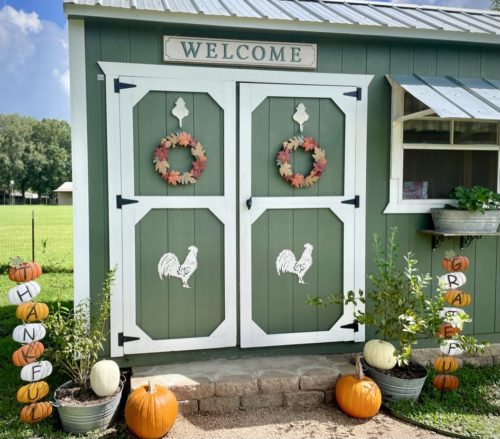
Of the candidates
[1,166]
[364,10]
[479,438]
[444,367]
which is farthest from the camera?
[1,166]

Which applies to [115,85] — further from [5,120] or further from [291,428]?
[5,120]

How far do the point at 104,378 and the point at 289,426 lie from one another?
1.25 metres

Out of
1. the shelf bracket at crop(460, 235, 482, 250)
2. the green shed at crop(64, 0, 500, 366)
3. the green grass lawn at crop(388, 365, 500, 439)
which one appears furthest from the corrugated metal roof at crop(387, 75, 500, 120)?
the green grass lawn at crop(388, 365, 500, 439)

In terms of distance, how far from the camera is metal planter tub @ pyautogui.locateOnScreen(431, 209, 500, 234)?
144 inches

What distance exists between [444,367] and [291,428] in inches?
49.2

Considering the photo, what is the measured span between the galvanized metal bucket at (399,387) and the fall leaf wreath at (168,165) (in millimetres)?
2018

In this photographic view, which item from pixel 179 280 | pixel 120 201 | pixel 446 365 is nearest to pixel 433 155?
pixel 446 365

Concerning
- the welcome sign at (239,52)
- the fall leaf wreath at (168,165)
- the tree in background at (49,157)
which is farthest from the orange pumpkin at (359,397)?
the tree in background at (49,157)

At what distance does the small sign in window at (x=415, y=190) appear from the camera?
12.9 ft

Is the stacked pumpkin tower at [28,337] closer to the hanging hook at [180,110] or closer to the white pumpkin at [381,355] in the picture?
the hanging hook at [180,110]

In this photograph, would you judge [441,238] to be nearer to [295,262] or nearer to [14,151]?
[295,262]

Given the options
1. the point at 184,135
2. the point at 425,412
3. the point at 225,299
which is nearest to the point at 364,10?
the point at 184,135

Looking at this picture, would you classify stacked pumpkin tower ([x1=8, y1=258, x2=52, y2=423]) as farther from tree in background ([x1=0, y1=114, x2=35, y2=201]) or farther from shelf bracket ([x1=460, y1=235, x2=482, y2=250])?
tree in background ([x1=0, y1=114, x2=35, y2=201])

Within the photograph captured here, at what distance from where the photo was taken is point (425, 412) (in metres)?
3.14
